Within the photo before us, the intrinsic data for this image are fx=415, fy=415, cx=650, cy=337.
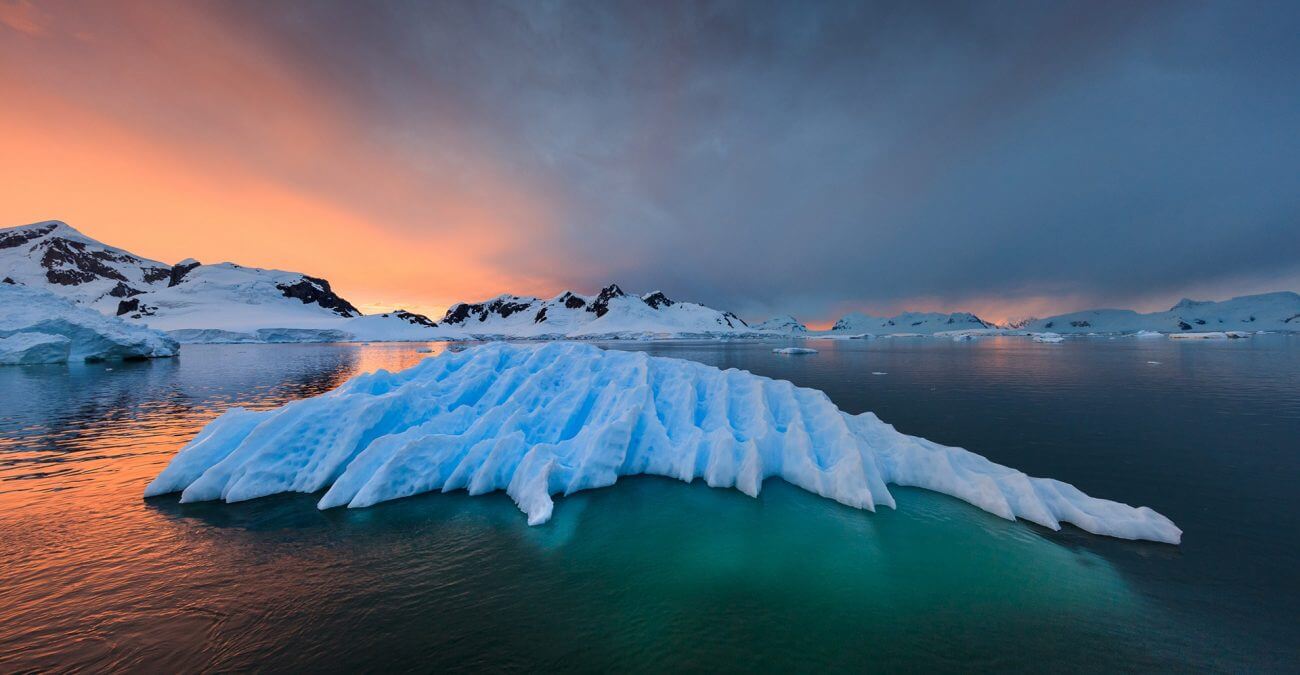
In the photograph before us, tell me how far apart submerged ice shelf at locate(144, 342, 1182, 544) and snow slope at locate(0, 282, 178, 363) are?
2391 inches

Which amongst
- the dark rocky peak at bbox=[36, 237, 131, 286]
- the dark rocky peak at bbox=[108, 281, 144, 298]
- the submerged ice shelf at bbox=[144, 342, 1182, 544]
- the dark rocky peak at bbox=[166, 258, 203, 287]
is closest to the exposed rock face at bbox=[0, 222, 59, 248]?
the dark rocky peak at bbox=[36, 237, 131, 286]

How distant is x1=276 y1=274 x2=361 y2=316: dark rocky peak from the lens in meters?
152

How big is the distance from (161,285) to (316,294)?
64811 millimetres

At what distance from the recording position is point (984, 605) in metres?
5.82

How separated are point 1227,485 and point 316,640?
19056mm

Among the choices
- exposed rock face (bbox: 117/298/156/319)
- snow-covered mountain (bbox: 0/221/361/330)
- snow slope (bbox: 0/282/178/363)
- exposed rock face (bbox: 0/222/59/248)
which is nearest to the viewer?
snow slope (bbox: 0/282/178/363)

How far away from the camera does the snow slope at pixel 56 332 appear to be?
139 ft

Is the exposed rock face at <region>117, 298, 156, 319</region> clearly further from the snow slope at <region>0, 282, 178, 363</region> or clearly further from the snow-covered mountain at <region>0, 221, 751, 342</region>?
the snow slope at <region>0, 282, 178, 363</region>

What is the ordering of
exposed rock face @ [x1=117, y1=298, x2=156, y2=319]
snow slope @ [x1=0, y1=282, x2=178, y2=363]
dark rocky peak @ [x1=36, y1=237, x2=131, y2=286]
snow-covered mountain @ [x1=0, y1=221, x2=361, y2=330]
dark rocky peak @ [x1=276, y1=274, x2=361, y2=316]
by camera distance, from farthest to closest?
dark rocky peak @ [x1=36, y1=237, x2=131, y2=286]
dark rocky peak @ [x1=276, y1=274, x2=361, y2=316]
snow-covered mountain @ [x1=0, y1=221, x2=361, y2=330]
exposed rock face @ [x1=117, y1=298, x2=156, y2=319]
snow slope @ [x1=0, y1=282, x2=178, y2=363]

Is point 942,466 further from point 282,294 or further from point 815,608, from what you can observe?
point 282,294

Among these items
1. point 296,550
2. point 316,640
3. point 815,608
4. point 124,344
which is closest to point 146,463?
point 296,550

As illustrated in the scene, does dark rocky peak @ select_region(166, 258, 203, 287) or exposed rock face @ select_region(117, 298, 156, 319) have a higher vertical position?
dark rocky peak @ select_region(166, 258, 203, 287)

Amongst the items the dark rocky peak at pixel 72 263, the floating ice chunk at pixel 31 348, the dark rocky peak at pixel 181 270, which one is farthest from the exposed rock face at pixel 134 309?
the floating ice chunk at pixel 31 348

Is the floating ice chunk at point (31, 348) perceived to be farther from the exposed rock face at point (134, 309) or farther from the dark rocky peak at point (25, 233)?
the dark rocky peak at point (25, 233)
